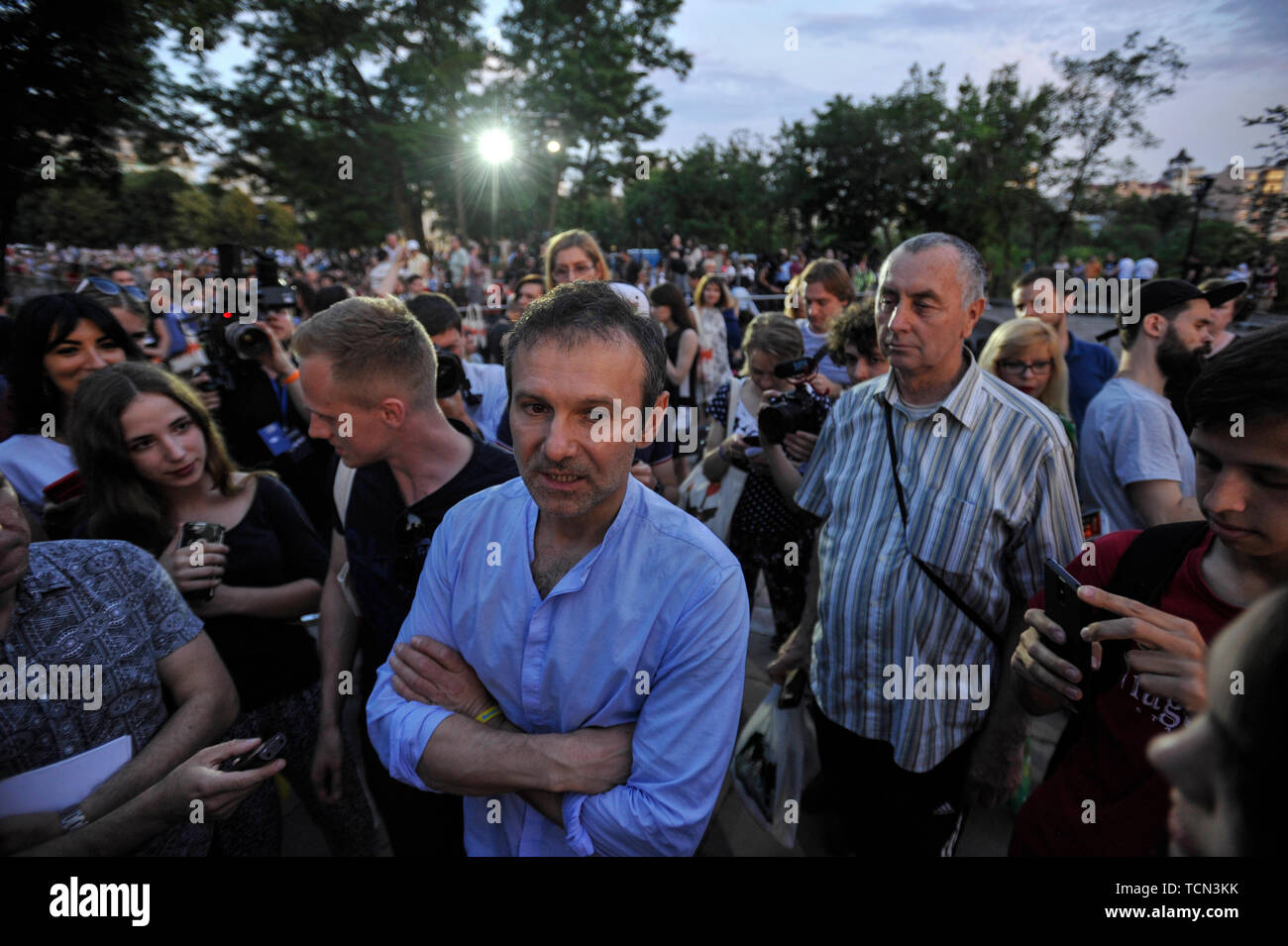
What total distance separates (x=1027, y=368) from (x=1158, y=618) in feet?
7.76

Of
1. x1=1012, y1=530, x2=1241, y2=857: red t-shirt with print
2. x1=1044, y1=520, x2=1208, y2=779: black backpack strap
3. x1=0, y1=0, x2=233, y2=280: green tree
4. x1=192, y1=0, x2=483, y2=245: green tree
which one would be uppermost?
x1=192, y1=0, x2=483, y2=245: green tree

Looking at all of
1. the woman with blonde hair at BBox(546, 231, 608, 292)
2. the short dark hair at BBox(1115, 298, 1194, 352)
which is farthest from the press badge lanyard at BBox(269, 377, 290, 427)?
the short dark hair at BBox(1115, 298, 1194, 352)

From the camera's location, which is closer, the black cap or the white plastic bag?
the white plastic bag

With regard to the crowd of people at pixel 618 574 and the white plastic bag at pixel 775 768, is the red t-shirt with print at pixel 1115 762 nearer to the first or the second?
the crowd of people at pixel 618 574

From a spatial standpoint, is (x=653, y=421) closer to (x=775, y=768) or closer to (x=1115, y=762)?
(x=1115, y=762)

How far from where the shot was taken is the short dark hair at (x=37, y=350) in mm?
2420

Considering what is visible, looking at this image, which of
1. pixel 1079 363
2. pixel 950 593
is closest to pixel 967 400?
pixel 950 593

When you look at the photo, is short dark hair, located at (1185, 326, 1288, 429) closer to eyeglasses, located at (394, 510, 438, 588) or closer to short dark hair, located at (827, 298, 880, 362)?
eyeglasses, located at (394, 510, 438, 588)

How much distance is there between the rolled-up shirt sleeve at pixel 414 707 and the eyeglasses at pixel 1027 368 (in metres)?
2.82

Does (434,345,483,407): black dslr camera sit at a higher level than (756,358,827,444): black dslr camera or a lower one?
higher

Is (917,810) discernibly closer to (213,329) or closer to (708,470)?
(708,470)

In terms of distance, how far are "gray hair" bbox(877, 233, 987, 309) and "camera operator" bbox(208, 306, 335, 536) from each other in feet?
9.88

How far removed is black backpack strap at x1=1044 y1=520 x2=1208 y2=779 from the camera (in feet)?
3.79

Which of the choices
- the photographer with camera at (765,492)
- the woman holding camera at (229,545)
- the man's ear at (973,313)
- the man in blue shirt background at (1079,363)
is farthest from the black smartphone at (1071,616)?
the man in blue shirt background at (1079,363)
